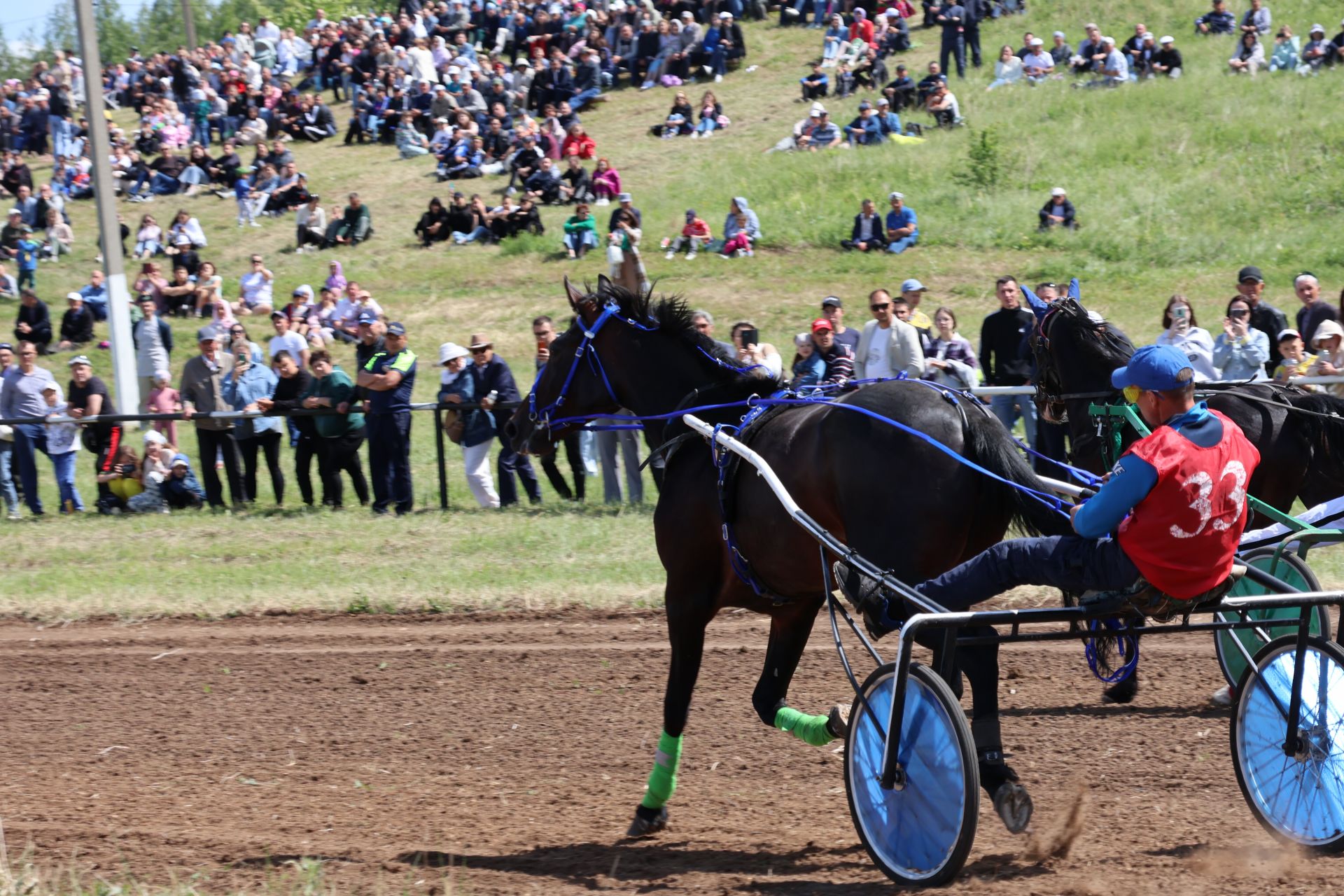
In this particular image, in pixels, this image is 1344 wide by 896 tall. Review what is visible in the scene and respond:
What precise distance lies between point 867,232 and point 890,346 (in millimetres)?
10097

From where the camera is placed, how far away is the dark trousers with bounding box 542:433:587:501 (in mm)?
12503

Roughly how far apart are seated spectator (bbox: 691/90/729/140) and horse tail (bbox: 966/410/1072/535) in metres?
23.1

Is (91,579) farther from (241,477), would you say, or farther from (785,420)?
(785,420)

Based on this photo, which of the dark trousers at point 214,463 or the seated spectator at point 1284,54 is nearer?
the dark trousers at point 214,463

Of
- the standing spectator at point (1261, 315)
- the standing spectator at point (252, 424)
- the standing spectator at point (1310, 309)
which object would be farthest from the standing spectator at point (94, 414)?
the standing spectator at point (1310, 309)

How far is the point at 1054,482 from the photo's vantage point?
17.4ft

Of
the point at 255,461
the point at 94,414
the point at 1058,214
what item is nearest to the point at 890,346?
the point at 255,461

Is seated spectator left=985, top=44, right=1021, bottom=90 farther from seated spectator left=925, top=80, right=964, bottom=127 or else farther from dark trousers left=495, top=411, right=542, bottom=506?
dark trousers left=495, top=411, right=542, bottom=506

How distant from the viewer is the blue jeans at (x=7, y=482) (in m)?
14.0

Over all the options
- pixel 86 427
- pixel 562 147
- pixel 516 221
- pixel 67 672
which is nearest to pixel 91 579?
pixel 67 672

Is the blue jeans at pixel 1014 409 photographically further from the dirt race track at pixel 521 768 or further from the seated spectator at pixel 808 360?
the dirt race track at pixel 521 768

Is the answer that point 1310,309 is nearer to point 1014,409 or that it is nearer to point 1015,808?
point 1014,409

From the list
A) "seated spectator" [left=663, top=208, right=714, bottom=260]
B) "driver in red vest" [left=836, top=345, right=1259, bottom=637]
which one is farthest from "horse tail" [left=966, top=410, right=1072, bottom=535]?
"seated spectator" [left=663, top=208, right=714, bottom=260]

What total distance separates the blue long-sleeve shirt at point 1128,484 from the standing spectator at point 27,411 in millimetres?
12102
